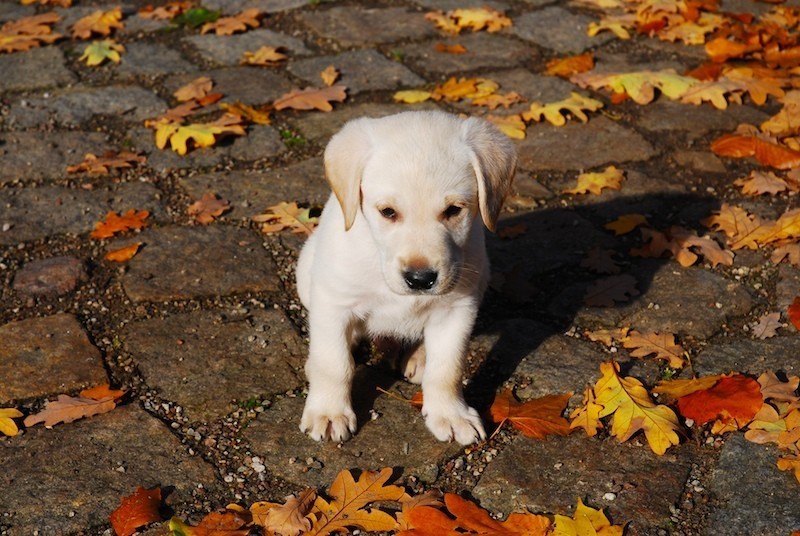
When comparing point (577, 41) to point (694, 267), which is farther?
point (577, 41)

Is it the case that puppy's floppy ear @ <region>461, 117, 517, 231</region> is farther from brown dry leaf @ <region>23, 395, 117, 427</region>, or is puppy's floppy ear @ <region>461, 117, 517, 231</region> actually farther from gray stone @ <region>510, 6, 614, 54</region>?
gray stone @ <region>510, 6, 614, 54</region>

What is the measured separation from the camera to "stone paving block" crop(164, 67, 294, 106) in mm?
5883

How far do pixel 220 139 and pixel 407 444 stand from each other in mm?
2671

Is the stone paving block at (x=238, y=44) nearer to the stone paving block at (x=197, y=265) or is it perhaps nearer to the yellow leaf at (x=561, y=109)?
the yellow leaf at (x=561, y=109)

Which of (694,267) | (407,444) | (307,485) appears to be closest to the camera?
(307,485)

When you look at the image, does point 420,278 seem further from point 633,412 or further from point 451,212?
point 633,412

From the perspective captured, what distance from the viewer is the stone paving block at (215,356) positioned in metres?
3.58

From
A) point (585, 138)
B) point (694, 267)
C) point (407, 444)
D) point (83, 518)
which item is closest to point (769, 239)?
point (694, 267)

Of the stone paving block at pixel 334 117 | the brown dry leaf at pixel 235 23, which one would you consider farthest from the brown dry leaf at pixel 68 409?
the brown dry leaf at pixel 235 23

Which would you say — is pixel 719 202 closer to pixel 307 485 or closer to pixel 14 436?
pixel 307 485

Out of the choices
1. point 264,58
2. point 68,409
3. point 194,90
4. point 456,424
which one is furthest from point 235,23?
point 456,424

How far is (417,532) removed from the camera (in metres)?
2.88

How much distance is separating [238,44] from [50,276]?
9.51 feet

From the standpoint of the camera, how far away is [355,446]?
133 inches
